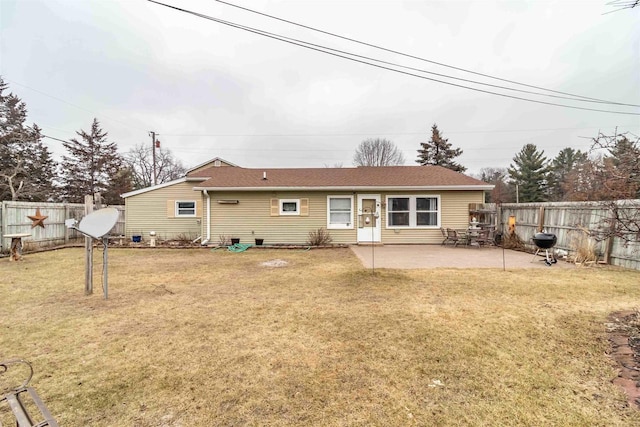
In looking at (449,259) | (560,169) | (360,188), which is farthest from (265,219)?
(560,169)

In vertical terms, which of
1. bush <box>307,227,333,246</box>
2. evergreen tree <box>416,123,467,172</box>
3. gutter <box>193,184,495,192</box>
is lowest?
bush <box>307,227,333,246</box>

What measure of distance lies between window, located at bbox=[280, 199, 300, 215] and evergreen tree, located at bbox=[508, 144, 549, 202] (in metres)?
33.4

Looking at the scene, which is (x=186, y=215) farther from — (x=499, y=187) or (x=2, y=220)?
(x=499, y=187)

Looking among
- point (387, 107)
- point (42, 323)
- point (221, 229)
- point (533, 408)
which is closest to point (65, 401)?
point (42, 323)

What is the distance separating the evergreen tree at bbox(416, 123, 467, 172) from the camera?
103 ft

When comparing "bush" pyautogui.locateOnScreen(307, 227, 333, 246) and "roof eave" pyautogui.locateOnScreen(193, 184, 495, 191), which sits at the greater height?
"roof eave" pyautogui.locateOnScreen(193, 184, 495, 191)

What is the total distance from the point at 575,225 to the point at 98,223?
40.6ft

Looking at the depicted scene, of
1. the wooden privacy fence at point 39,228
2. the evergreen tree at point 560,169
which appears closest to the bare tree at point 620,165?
the wooden privacy fence at point 39,228

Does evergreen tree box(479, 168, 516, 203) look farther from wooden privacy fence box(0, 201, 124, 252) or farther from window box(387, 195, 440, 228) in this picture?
wooden privacy fence box(0, 201, 124, 252)

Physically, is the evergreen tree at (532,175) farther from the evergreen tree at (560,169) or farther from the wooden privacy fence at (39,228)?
the wooden privacy fence at (39,228)

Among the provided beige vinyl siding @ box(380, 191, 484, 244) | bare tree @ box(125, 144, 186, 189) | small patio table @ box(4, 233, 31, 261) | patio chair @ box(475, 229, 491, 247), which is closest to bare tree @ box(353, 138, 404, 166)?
beige vinyl siding @ box(380, 191, 484, 244)

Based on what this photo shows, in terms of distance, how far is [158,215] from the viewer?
1384 cm

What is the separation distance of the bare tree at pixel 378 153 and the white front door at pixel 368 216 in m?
23.2

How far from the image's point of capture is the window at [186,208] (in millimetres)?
13852
